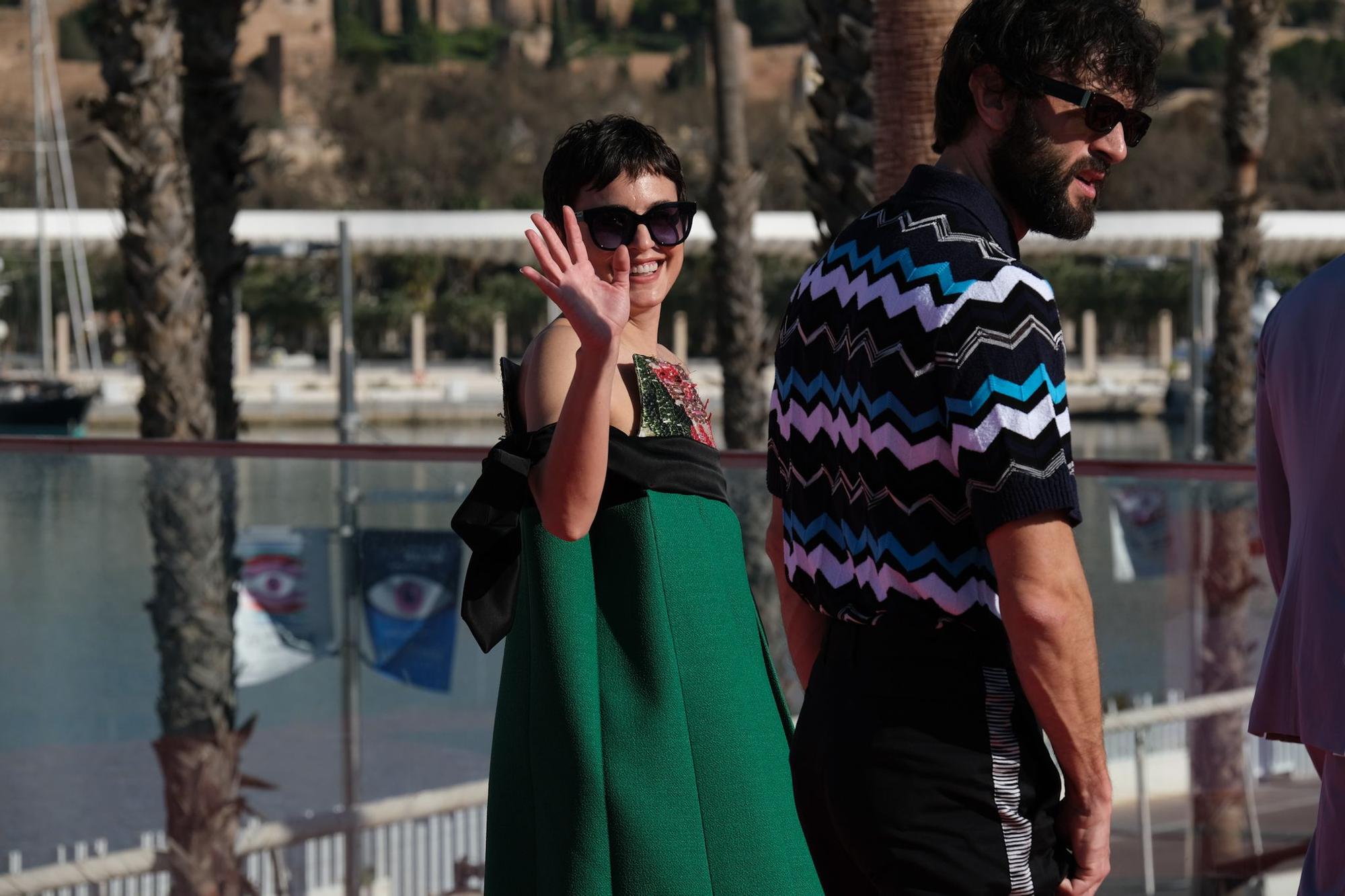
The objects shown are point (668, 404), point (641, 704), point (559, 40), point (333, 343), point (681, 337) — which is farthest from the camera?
point (559, 40)

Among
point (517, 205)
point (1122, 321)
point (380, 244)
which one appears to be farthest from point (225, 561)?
point (517, 205)

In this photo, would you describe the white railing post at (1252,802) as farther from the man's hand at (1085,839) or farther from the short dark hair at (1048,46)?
the short dark hair at (1048,46)

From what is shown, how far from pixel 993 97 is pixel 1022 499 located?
0.52 meters

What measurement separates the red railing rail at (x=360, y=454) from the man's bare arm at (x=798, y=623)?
2079 millimetres

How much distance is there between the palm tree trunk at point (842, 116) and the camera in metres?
8.35

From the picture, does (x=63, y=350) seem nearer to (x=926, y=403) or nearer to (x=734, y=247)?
(x=734, y=247)

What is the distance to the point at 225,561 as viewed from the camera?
4.68 meters

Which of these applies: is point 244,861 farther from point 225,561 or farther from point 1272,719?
point 1272,719

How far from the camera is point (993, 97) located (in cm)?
213

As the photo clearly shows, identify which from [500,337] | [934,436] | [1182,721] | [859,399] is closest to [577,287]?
[859,399]

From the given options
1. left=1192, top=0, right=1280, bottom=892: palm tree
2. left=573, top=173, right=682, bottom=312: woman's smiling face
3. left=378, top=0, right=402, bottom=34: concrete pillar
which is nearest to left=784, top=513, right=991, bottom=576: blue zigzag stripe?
left=573, top=173, right=682, bottom=312: woman's smiling face

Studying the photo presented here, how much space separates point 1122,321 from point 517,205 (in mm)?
21392

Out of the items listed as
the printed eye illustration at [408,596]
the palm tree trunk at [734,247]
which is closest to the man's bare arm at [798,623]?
the printed eye illustration at [408,596]

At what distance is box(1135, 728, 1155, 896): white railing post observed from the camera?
15.4 feet
